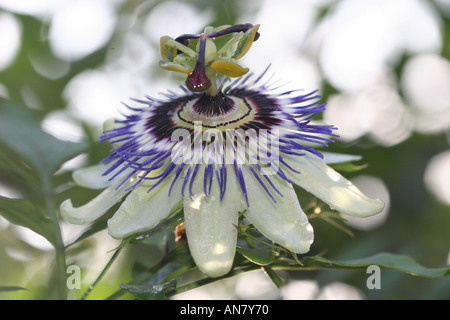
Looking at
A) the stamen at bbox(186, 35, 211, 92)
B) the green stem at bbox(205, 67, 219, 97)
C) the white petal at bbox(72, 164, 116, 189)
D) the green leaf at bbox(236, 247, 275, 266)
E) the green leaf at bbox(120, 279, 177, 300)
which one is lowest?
the green leaf at bbox(120, 279, 177, 300)

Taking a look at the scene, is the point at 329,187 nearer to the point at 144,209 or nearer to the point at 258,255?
the point at 258,255

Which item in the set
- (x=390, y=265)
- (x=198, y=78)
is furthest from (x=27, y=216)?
(x=390, y=265)

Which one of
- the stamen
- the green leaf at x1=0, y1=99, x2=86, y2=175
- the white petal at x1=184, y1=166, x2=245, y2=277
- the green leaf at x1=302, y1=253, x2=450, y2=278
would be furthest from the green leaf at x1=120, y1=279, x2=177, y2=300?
the green leaf at x1=0, y1=99, x2=86, y2=175

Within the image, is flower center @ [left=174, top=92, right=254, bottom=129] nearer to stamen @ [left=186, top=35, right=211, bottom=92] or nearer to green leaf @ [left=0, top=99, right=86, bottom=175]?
stamen @ [left=186, top=35, right=211, bottom=92]

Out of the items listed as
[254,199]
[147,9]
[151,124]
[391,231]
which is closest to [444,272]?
[254,199]
